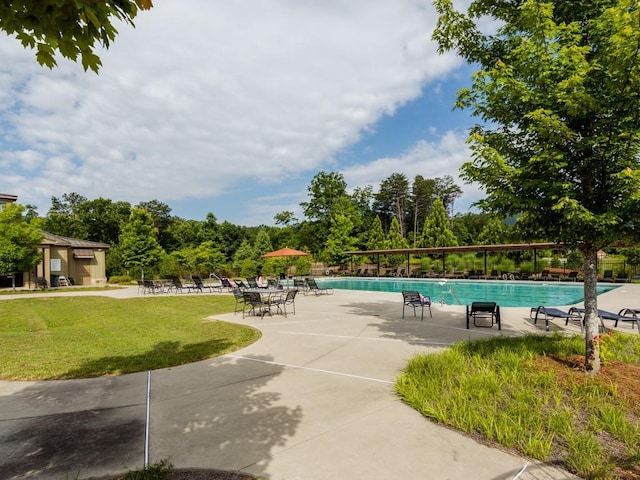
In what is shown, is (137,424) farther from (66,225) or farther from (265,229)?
(66,225)

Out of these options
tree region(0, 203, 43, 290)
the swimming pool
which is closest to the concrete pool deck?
the swimming pool

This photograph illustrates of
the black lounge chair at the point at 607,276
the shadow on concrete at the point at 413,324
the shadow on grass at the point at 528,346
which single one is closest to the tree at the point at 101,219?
the shadow on concrete at the point at 413,324

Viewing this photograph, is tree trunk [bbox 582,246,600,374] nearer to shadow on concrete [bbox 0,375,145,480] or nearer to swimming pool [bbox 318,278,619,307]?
shadow on concrete [bbox 0,375,145,480]

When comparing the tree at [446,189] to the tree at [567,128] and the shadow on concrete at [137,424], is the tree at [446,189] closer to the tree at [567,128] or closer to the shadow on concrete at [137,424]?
the tree at [567,128]

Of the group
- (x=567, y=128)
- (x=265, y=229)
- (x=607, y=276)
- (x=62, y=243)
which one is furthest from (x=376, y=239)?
(x=567, y=128)

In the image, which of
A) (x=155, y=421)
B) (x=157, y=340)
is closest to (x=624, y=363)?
(x=155, y=421)

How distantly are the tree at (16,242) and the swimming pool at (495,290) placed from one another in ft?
67.2

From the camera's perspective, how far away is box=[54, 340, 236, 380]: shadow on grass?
17.4ft

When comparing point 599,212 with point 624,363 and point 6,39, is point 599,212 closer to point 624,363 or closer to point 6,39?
point 624,363

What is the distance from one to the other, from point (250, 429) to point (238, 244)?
43528 millimetres

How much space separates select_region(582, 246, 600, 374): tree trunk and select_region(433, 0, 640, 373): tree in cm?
1

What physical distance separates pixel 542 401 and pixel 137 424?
4.19 metres

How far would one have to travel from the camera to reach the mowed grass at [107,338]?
5.56 meters

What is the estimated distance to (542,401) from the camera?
3.68 meters
